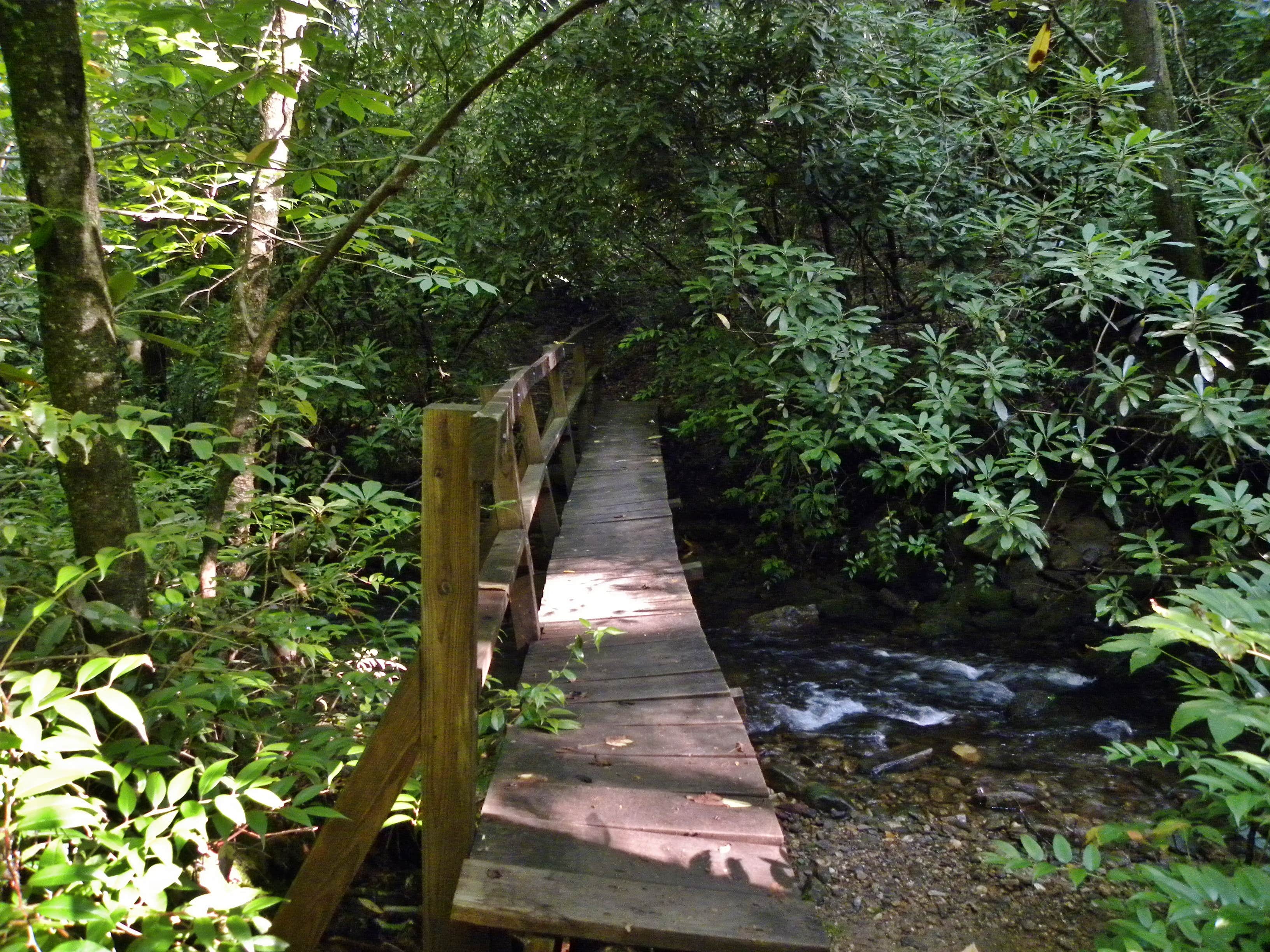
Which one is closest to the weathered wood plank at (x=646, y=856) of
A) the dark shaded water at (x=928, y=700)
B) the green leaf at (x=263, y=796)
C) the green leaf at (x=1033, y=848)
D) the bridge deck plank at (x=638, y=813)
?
the bridge deck plank at (x=638, y=813)

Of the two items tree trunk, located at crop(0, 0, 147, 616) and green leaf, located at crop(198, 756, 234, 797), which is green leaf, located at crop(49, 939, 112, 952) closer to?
green leaf, located at crop(198, 756, 234, 797)

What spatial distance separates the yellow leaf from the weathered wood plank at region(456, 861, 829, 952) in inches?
115

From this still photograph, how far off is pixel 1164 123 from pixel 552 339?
22.0 ft

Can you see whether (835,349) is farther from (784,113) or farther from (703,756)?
(703,756)

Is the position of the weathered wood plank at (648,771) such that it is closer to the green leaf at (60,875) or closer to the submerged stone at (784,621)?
the green leaf at (60,875)

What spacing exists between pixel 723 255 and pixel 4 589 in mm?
4646

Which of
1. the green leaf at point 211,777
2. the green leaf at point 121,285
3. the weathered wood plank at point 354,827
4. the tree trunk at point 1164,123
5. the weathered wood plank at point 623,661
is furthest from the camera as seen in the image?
the tree trunk at point 1164,123

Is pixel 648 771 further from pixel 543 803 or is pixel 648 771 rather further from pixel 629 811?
pixel 543 803

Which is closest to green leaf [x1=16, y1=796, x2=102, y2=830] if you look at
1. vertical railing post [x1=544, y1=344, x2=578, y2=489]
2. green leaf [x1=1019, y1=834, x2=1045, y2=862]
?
green leaf [x1=1019, y1=834, x2=1045, y2=862]

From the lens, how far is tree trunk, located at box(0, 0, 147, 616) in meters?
1.83

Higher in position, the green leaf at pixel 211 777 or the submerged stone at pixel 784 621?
the green leaf at pixel 211 777

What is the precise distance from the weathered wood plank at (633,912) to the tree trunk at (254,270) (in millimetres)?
1261

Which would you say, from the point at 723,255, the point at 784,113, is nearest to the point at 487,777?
the point at 723,255

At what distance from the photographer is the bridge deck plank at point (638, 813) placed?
213cm
